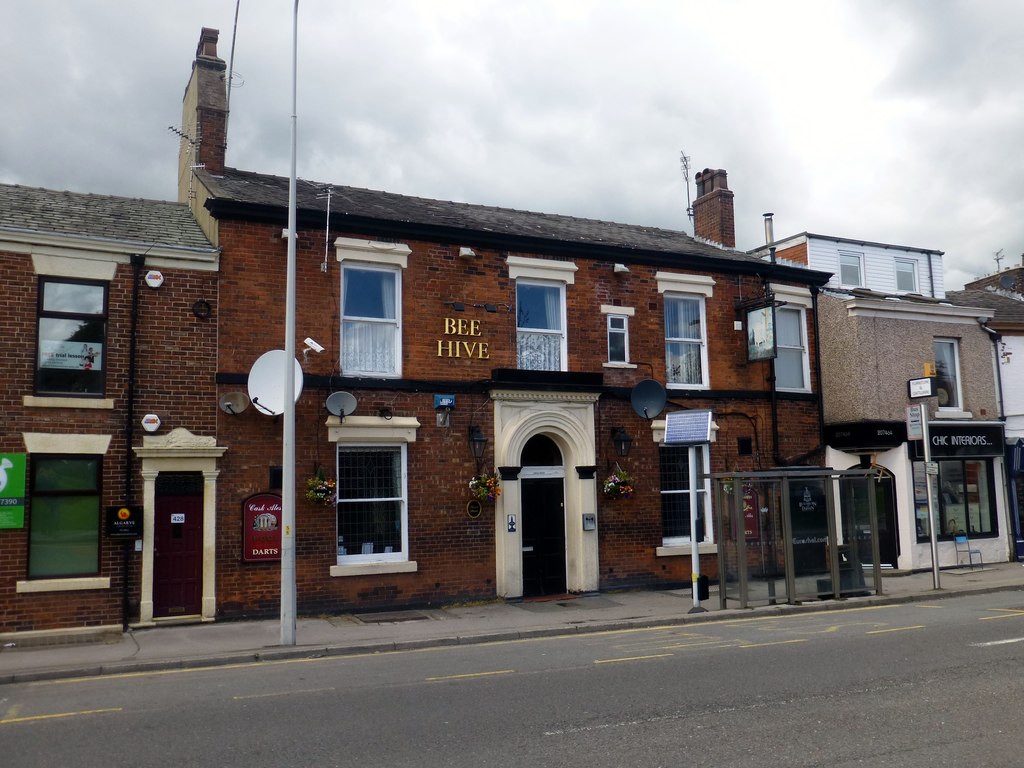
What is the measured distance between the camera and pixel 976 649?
1107 centimetres

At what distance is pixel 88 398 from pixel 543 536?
846 centimetres

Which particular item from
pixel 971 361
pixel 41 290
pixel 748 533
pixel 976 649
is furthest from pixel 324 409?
pixel 971 361

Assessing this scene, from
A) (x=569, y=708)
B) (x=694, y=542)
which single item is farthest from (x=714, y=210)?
(x=569, y=708)

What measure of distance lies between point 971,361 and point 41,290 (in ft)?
68.1

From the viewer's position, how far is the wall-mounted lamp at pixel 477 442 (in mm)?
16531

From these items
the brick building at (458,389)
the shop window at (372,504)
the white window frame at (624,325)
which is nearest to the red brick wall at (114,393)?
the brick building at (458,389)

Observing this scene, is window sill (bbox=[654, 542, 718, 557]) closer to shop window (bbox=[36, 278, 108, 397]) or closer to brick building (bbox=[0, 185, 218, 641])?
brick building (bbox=[0, 185, 218, 641])

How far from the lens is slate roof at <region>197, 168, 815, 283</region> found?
16141 millimetres

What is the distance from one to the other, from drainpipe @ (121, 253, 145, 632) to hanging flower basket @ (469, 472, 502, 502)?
5784mm

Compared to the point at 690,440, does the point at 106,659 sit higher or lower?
lower

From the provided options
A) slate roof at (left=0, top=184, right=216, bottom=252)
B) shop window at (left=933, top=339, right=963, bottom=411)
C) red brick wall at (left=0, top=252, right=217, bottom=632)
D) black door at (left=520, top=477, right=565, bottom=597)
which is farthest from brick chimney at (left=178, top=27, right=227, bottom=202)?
shop window at (left=933, top=339, right=963, bottom=411)

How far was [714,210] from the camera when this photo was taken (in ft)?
78.8

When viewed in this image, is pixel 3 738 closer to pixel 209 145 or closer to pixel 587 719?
pixel 587 719

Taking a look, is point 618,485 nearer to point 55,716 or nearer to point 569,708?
point 569,708
